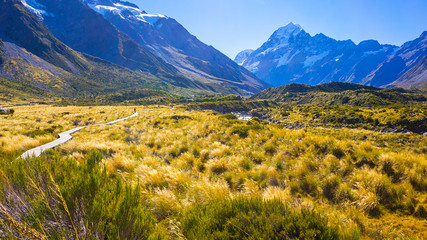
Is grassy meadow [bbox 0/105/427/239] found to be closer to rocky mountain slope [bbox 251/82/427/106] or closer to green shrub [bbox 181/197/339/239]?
green shrub [bbox 181/197/339/239]

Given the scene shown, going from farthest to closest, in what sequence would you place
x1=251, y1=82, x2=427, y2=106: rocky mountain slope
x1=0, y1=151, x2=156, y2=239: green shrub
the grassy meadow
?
x1=251, y1=82, x2=427, y2=106: rocky mountain slope
the grassy meadow
x1=0, y1=151, x2=156, y2=239: green shrub

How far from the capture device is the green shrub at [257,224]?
8.34 ft

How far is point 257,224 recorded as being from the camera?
109 inches

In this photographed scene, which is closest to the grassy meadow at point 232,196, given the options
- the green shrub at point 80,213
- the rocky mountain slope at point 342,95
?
the green shrub at point 80,213

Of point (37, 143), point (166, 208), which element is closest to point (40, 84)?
point (37, 143)

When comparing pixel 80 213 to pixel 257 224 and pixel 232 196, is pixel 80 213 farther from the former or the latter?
pixel 232 196

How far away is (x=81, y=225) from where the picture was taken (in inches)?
106

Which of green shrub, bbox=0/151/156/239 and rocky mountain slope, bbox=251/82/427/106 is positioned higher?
rocky mountain slope, bbox=251/82/427/106

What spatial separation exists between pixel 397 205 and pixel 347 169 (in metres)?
1.57

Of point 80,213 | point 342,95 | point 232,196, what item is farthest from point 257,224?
point 342,95

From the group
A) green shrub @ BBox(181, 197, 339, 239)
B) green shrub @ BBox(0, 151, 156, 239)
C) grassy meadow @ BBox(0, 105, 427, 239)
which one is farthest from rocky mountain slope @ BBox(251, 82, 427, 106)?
green shrub @ BBox(0, 151, 156, 239)

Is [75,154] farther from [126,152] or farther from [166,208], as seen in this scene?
[166,208]

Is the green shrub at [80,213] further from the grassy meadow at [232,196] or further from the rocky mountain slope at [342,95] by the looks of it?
the rocky mountain slope at [342,95]

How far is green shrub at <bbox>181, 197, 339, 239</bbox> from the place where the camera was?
100 inches
